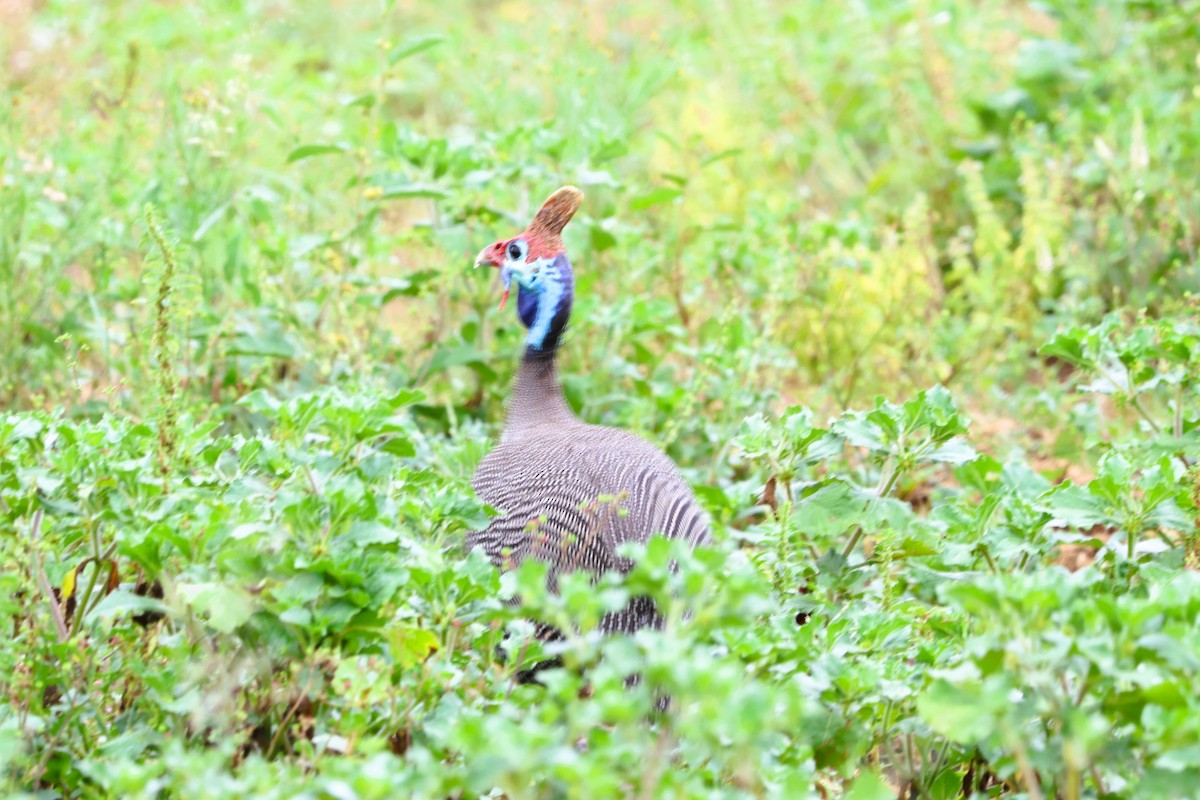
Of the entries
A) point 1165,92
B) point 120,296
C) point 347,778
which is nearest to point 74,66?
point 120,296

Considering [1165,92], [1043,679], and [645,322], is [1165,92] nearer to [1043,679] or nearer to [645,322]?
[645,322]

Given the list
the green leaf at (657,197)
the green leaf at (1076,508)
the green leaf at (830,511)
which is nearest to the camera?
the green leaf at (1076,508)

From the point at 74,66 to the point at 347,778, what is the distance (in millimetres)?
5005

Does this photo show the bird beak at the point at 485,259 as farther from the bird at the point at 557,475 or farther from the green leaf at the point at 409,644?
the green leaf at the point at 409,644

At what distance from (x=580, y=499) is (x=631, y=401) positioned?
101 cm

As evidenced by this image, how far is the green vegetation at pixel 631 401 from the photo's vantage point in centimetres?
181

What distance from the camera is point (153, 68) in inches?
178

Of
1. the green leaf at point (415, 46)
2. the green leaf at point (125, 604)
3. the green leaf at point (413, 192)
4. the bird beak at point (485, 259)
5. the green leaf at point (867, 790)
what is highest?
the green leaf at point (415, 46)

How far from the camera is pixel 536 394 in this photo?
10.3 feet

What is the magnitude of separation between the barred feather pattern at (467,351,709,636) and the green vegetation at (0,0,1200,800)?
0.45 ft

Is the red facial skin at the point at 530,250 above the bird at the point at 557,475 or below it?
above

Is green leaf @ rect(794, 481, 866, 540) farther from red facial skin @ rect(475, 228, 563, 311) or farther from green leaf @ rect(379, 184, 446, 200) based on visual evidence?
green leaf @ rect(379, 184, 446, 200)

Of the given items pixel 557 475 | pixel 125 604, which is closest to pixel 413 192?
pixel 557 475

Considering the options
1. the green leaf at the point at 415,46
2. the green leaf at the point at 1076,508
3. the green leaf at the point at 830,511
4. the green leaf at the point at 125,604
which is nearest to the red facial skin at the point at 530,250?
the green leaf at the point at 415,46
